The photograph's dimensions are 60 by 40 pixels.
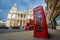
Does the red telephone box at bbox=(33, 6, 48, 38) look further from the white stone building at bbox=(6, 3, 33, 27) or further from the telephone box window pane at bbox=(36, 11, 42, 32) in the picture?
the white stone building at bbox=(6, 3, 33, 27)

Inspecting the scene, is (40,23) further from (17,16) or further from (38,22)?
(17,16)

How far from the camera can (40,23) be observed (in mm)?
9844

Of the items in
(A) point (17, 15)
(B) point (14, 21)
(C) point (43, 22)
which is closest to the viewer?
(C) point (43, 22)

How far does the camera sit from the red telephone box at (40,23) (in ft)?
31.0

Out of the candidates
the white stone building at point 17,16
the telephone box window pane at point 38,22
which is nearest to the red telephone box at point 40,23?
the telephone box window pane at point 38,22

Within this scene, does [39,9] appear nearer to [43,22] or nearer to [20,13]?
[43,22]

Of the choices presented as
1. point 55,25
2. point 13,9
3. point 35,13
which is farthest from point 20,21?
point 35,13

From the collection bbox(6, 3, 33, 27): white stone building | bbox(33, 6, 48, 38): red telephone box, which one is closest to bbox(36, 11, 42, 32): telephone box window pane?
bbox(33, 6, 48, 38): red telephone box

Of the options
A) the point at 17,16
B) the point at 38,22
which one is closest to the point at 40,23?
the point at 38,22

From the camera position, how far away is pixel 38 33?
10.1 meters

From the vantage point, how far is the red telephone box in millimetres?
9453

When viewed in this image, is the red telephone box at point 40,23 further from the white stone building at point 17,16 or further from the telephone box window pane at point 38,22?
the white stone building at point 17,16

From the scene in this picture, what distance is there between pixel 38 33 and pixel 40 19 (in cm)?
104

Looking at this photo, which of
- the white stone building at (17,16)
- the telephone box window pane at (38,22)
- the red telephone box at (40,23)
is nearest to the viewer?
the red telephone box at (40,23)
